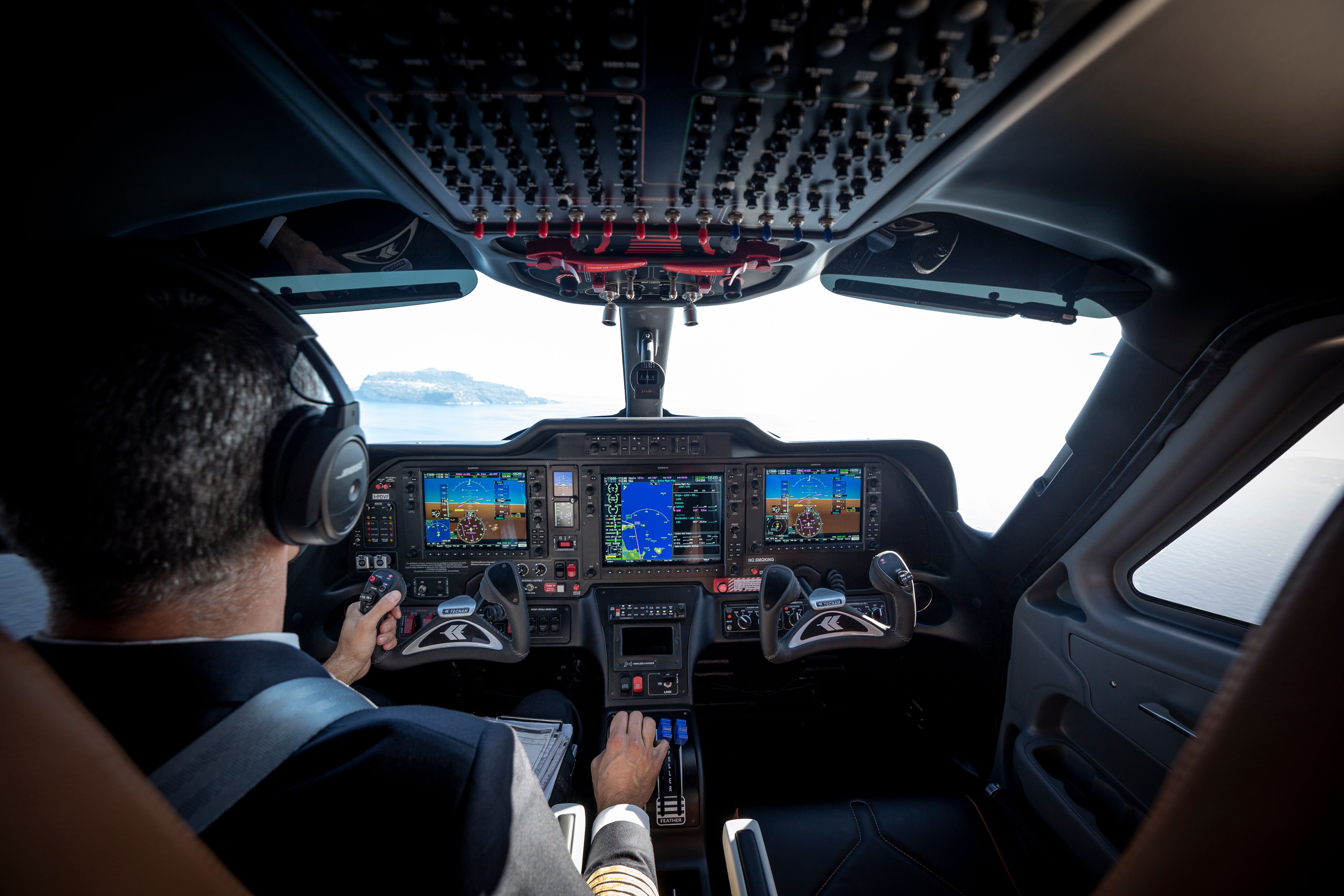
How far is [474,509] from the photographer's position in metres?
2.47

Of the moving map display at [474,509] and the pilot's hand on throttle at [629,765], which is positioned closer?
the pilot's hand on throttle at [629,765]

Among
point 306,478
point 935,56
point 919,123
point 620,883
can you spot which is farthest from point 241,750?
point 919,123

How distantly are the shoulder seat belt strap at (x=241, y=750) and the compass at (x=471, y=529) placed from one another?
188 centimetres

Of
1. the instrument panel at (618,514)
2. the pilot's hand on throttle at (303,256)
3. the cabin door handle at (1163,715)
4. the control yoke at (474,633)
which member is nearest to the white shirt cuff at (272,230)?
the pilot's hand on throttle at (303,256)

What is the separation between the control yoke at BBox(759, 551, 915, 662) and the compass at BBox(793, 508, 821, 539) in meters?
0.52

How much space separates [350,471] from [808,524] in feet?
7.19

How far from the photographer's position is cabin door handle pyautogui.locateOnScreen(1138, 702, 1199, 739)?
4.69 ft

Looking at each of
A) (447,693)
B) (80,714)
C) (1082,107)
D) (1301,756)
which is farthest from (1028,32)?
(447,693)

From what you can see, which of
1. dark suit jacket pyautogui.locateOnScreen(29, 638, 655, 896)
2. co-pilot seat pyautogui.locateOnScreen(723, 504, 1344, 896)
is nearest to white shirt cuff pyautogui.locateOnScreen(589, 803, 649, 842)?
dark suit jacket pyautogui.locateOnScreen(29, 638, 655, 896)

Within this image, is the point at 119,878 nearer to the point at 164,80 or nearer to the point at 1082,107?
the point at 164,80

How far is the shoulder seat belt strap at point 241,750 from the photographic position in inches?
21.0

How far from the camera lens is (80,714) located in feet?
1.41

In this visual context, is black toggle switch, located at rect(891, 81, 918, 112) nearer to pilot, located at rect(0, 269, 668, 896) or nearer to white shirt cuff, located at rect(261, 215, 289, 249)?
pilot, located at rect(0, 269, 668, 896)

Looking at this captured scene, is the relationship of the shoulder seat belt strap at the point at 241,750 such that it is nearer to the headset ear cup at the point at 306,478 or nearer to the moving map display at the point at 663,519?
the headset ear cup at the point at 306,478
